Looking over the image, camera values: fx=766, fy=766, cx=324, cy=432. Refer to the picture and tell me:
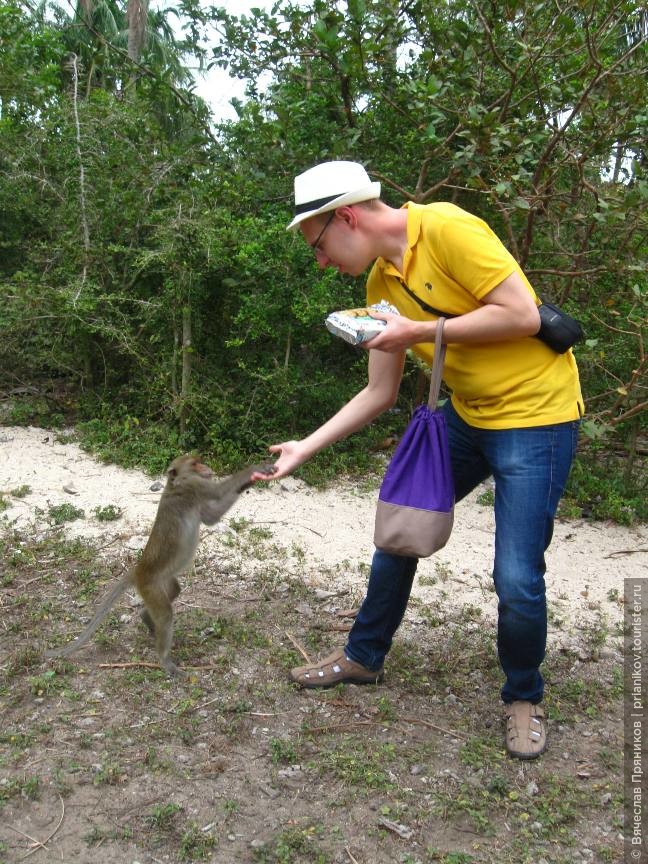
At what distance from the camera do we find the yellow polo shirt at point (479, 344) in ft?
9.25

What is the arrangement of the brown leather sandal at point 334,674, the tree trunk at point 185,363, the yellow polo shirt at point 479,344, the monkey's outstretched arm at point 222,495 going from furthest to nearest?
the tree trunk at point 185,363 < the monkey's outstretched arm at point 222,495 < the brown leather sandal at point 334,674 < the yellow polo shirt at point 479,344

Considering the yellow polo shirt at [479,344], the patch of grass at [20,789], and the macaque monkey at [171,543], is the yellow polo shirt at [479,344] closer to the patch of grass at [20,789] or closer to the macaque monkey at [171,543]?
the macaque monkey at [171,543]

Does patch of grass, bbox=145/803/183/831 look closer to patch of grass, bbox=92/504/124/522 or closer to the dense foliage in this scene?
patch of grass, bbox=92/504/124/522

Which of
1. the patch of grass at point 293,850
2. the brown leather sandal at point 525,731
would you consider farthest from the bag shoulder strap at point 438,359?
the patch of grass at point 293,850

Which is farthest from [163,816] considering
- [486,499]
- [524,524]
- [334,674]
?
[486,499]

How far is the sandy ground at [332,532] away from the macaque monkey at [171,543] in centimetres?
121

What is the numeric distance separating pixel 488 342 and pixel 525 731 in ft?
5.62

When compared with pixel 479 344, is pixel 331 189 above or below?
above

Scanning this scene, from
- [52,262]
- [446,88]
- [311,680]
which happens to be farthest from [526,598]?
[52,262]

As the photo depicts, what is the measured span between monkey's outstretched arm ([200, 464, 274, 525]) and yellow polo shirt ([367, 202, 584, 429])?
1321 millimetres

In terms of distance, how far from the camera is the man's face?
3018mm

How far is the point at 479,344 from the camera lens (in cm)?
303

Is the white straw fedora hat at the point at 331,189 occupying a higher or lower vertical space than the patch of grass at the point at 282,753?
higher

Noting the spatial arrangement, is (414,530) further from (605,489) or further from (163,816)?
(605,489)
